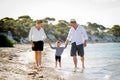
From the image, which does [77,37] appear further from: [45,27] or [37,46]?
[45,27]

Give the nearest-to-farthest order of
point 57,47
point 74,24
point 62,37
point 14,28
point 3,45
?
point 74,24 → point 57,47 → point 3,45 → point 14,28 → point 62,37

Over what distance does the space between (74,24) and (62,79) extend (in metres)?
2.71

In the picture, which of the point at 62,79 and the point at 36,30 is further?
the point at 36,30

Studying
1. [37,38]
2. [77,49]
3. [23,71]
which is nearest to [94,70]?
[77,49]

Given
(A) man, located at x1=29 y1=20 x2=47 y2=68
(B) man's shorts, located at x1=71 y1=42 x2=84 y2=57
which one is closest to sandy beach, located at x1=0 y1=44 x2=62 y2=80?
(A) man, located at x1=29 y1=20 x2=47 y2=68

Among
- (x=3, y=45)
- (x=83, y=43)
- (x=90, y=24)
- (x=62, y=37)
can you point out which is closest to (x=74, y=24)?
(x=83, y=43)

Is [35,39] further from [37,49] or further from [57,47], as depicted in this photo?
[57,47]

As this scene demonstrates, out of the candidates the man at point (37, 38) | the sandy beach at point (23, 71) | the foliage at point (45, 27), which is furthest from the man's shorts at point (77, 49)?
the foliage at point (45, 27)

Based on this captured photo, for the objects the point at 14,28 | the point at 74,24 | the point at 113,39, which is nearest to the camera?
the point at 74,24

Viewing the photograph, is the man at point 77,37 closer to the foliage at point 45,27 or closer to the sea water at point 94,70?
the sea water at point 94,70

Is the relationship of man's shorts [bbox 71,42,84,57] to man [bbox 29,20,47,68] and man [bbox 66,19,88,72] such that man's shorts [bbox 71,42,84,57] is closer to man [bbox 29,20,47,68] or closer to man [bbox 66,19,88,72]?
man [bbox 66,19,88,72]

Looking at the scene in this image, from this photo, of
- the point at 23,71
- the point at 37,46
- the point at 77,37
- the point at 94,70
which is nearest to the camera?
the point at 23,71

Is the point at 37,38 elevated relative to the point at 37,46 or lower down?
elevated

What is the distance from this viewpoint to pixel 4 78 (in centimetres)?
677
